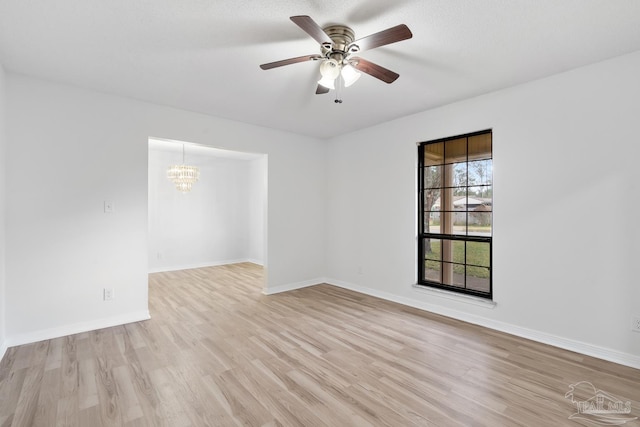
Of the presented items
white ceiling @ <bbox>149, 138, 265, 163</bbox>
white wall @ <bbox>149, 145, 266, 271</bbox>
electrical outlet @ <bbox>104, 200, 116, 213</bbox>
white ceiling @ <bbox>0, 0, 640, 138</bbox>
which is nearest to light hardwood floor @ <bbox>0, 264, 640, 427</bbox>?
electrical outlet @ <bbox>104, 200, 116, 213</bbox>

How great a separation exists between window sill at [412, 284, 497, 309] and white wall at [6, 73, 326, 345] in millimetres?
3520

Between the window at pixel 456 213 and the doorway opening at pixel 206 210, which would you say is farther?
the doorway opening at pixel 206 210

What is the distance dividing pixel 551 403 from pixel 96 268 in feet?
14.1

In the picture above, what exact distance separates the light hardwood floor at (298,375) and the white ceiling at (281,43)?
263 cm

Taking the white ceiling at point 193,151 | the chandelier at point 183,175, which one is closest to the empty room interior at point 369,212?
the chandelier at point 183,175

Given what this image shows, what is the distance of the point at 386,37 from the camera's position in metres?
1.87

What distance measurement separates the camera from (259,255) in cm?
731

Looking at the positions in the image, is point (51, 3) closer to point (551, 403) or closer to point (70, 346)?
point (70, 346)

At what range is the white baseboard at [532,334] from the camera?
8.30ft

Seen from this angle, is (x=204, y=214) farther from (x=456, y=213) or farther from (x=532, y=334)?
(x=532, y=334)

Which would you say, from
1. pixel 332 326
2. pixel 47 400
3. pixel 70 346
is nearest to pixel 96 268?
pixel 70 346

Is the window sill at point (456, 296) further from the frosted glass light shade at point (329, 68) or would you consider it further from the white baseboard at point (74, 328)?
the white baseboard at point (74, 328)

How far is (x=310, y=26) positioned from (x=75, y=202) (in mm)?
3103

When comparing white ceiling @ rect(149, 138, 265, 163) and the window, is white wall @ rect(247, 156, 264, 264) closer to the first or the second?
white ceiling @ rect(149, 138, 265, 163)
